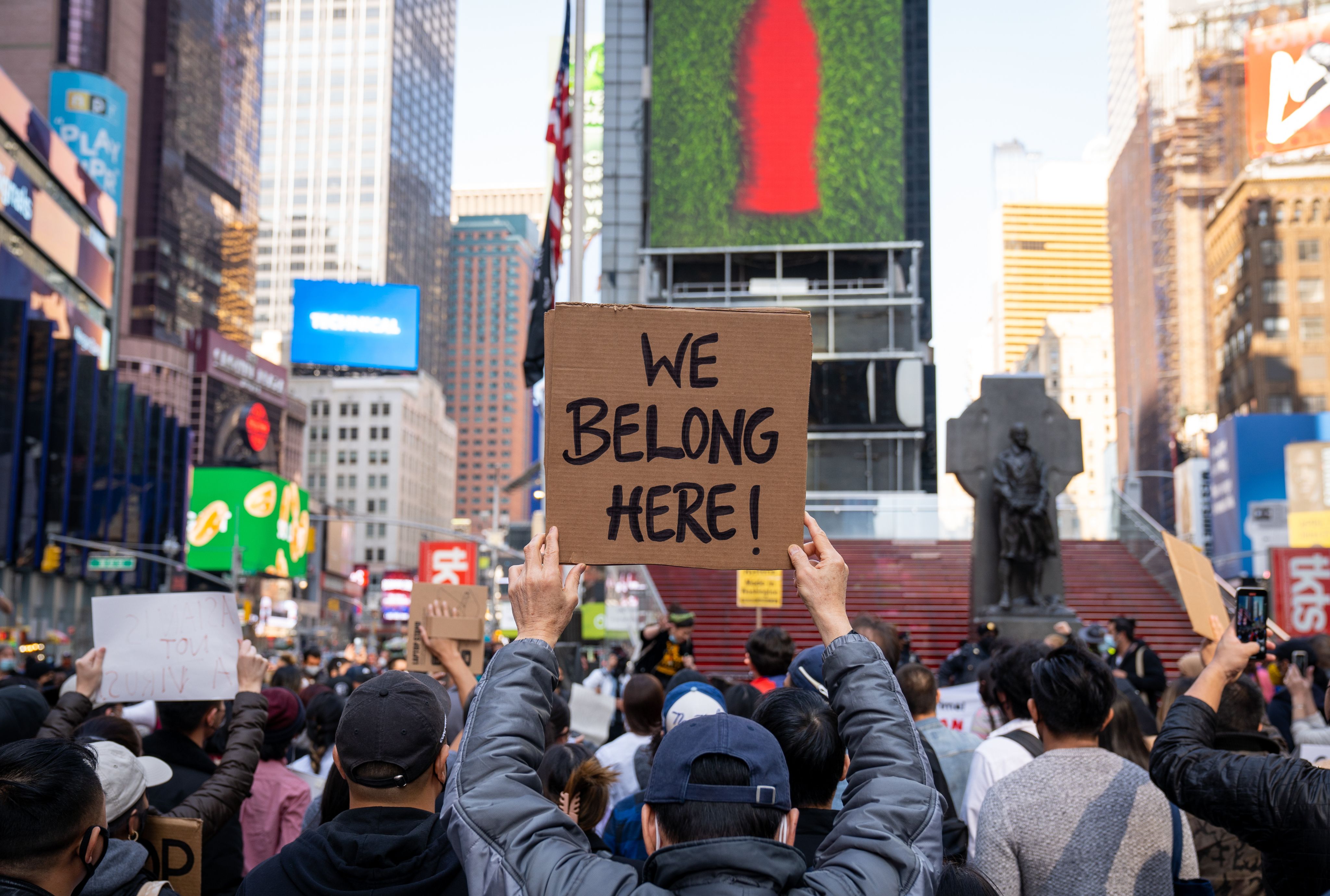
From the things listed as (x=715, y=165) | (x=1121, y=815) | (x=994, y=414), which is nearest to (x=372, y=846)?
(x=1121, y=815)

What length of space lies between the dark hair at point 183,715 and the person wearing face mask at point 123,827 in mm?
958

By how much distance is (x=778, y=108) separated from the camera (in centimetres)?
5938

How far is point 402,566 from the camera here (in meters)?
171

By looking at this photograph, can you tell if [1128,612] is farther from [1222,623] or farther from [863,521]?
[1222,623]

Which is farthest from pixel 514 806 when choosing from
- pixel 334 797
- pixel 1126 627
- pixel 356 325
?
pixel 356 325

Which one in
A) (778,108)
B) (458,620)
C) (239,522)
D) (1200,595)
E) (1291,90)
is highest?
(778,108)

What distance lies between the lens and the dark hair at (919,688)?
568 centimetres

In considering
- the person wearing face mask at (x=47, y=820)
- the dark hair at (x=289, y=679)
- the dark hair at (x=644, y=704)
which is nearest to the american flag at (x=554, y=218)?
the dark hair at (x=289, y=679)

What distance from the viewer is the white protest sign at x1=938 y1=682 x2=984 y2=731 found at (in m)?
8.38

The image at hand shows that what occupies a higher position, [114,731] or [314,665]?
[114,731]

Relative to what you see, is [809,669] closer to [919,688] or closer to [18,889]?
[919,688]

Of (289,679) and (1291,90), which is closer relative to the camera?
(289,679)

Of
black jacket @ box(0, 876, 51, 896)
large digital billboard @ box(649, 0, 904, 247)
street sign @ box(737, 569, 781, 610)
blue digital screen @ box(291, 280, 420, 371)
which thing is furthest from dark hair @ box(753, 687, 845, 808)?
blue digital screen @ box(291, 280, 420, 371)

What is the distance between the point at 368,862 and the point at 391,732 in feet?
1.02
